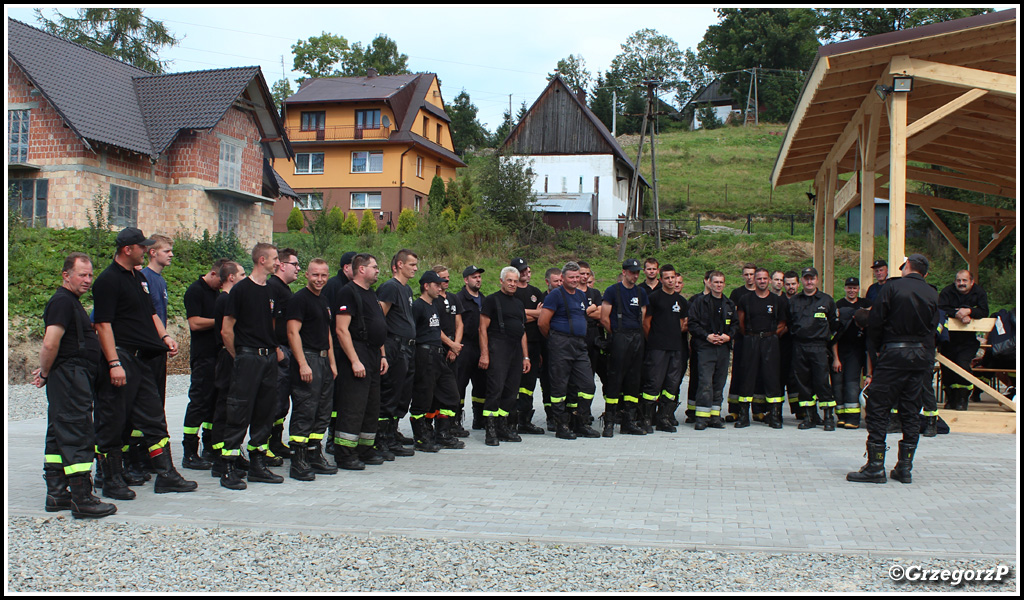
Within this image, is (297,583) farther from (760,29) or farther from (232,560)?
(760,29)

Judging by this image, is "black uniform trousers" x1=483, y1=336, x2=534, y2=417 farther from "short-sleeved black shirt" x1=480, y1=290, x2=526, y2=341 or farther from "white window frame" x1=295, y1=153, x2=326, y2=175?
"white window frame" x1=295, y1=153, x2=326, y2=175

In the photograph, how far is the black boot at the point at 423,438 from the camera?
796 cm

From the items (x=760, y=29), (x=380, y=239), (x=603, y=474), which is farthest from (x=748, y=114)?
(x=603, y=474)

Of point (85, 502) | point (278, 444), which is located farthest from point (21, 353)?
point (85, 502)

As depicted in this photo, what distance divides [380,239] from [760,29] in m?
58.0

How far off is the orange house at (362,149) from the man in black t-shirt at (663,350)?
33.3 m

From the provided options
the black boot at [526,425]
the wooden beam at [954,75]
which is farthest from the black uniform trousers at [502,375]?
the wooden beam at [954,75]

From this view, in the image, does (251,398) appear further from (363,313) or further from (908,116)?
(908,116)

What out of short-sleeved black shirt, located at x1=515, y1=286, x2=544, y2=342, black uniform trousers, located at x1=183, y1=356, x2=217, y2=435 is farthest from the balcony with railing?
black uniform trousers, located at x1=183, y1=356, x2=217, y2=435

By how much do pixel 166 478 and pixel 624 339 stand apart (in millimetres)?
5158

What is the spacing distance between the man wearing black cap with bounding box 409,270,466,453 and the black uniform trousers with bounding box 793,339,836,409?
4.47 metres

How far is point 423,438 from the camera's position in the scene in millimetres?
8062

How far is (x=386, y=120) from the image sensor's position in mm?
42656

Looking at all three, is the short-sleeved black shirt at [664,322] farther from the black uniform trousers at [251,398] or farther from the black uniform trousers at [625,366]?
the black uniform trousers at [251,398]
